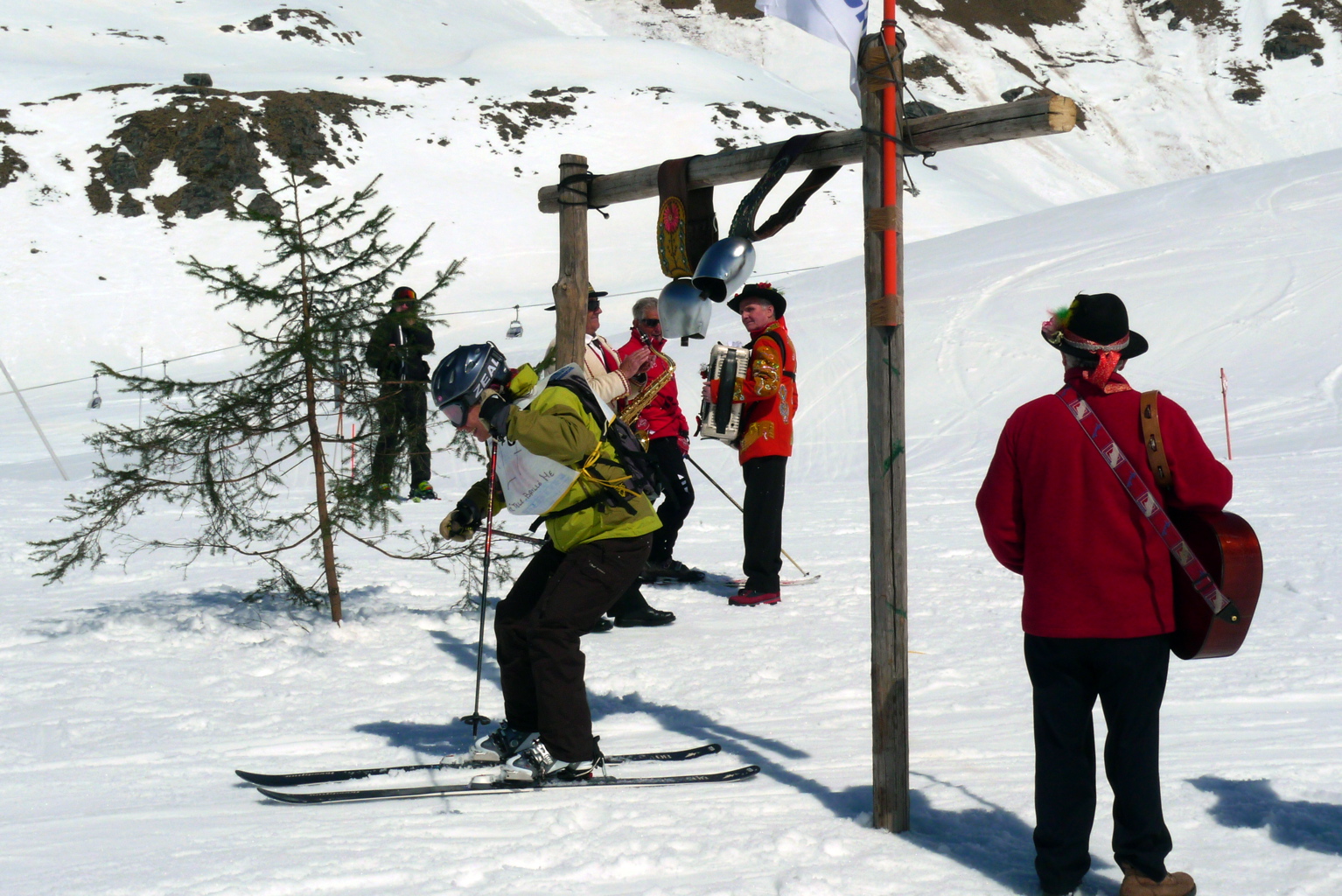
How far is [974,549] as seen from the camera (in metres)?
9.79

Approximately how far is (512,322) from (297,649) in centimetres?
2587

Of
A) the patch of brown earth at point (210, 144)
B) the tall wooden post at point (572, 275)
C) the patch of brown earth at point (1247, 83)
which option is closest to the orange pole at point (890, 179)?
the tall wooden post at point (572, 275)

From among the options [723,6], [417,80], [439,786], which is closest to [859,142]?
[439,786]

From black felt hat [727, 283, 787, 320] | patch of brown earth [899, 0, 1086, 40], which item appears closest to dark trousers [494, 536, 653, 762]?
black felt hat [727, 283, 787, 320]

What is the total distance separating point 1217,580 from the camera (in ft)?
→ 10.7

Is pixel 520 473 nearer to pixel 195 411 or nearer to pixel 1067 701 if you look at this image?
pixel 1067 701

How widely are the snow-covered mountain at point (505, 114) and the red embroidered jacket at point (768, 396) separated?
97.8ft

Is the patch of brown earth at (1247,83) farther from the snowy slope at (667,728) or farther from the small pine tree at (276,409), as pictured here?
the small pine tree at (276,409)

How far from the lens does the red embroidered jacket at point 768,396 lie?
7.71 metres

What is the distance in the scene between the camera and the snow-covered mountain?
4159cm

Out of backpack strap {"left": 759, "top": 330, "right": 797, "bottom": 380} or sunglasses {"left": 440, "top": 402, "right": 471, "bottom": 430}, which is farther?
backpack strap {"left": 759, "top": 330, "right": 797, "bottom": 380}

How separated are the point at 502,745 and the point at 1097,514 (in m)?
2.61

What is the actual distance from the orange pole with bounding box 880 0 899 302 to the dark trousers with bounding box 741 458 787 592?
3.68 meters

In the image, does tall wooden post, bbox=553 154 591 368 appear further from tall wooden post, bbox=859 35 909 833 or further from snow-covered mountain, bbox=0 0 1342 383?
snow-covered mountain, bbox=0 0 1342 383
